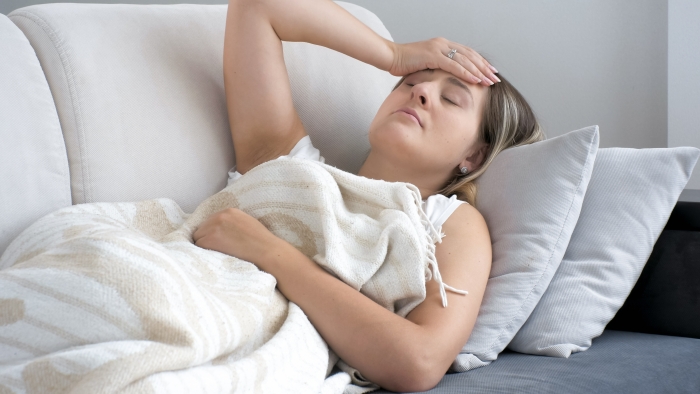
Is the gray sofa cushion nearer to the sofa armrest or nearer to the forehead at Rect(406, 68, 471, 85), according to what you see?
the sofa armrest

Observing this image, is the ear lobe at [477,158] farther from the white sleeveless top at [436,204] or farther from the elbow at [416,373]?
the elbow at [416,373]

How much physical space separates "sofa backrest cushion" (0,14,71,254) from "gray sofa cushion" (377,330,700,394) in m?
0.63

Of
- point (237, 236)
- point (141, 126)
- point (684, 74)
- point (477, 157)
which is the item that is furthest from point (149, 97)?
point (684, 74)

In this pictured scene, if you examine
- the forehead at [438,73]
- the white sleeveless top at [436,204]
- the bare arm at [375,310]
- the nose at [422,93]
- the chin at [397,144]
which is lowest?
the bare arm at [375,310]

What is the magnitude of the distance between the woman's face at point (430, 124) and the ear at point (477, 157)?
0.02 m

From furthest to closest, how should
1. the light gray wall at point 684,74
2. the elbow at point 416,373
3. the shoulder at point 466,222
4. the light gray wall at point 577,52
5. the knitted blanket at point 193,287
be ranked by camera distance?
the light gray wall at point 577,52 → the light gray wall at point 684,74 → the shoulder at point 466,222 → the elbow at point 416,373 → the knitted blanket at point 193,287

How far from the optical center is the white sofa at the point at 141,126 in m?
0.97

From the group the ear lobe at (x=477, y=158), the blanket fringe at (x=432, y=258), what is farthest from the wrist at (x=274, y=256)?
the ear lobe at (x=477, y=158)

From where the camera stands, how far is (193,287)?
74cm

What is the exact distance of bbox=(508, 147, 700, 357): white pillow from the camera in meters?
1.08

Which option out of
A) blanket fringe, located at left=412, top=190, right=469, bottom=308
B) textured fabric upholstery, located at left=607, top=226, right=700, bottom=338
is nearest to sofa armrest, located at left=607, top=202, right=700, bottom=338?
textured fabric upholstery, located at left=607, top=226, right=700, bottom=338

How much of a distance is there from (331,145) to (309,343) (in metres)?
0.68

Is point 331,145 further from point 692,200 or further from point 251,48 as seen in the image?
point 692,200

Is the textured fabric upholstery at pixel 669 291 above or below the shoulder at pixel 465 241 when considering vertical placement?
below
